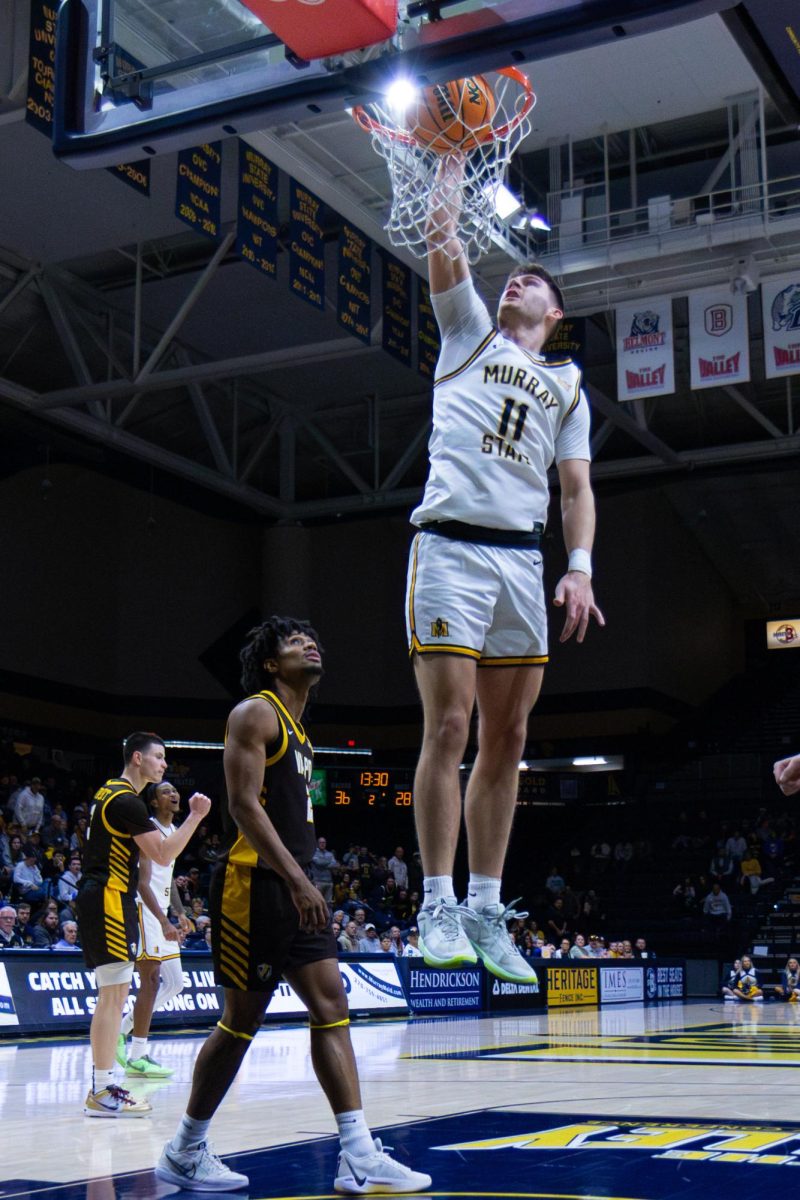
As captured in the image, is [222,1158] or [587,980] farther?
[587,980]

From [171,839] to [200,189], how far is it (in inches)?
425

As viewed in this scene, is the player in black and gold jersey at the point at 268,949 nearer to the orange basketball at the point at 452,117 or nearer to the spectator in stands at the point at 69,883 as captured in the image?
the orange basketball at the point at 452,117

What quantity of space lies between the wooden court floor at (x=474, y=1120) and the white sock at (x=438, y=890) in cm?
276

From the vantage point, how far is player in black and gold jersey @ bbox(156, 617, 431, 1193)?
250 inches

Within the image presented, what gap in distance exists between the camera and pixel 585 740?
3728cm


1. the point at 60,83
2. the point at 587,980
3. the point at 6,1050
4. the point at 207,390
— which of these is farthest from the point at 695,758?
the point at 60,83

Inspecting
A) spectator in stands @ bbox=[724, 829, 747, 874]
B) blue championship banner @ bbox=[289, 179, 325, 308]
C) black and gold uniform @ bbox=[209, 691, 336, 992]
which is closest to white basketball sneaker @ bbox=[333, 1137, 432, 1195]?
black and gold uniform @ bbox=[209, 691, 336, 992]

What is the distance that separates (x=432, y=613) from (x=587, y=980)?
71.0 ft

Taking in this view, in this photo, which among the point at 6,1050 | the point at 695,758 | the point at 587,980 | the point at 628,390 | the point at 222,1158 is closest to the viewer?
the point at 222,1158

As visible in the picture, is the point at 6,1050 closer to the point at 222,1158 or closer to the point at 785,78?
the point at 222,1158

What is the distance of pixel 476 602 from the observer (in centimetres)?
405

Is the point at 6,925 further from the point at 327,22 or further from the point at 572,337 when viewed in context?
the point at 327,22

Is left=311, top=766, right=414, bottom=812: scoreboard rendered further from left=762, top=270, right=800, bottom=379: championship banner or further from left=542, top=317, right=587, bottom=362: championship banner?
left=762, top=270, right=800, bottom=379: championship banner

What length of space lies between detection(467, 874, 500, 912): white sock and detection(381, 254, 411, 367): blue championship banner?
58.0 feet
